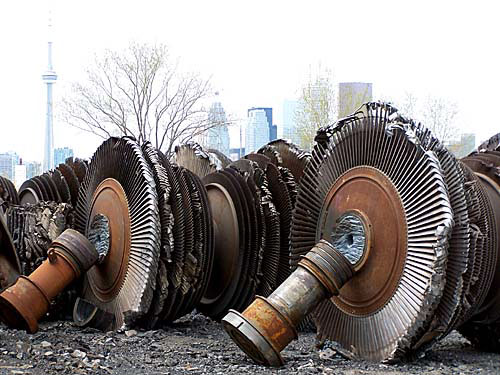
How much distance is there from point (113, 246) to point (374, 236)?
2.92 m

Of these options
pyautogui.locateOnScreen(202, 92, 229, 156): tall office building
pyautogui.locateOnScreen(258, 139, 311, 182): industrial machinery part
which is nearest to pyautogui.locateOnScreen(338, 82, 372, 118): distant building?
pyautogui.locateOnScreen(202, 92, 229, 156): tall office building

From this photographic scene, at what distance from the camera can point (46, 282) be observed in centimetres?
774

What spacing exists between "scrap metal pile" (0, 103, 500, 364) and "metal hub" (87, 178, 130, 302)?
0.6 inches

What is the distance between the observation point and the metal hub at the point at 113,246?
8203 mm

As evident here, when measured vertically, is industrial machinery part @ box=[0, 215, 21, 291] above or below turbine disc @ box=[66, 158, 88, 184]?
below

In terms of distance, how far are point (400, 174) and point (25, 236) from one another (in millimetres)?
4723

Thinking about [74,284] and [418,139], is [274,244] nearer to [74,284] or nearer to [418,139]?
[74,284]

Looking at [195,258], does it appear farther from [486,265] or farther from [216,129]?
[216,129]

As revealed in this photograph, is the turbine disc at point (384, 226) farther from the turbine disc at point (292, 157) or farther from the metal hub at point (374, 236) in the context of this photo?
the turbine disc at point (292, 157)

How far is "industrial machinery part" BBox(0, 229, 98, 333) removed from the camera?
7535 mm

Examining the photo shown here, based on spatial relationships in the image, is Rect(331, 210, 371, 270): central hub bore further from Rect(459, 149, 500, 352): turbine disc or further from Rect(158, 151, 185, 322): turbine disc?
Rect(158, 151, 185, 322): turbine disc

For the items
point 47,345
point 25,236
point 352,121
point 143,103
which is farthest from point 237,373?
point 143,103

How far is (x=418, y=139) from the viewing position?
6.48m

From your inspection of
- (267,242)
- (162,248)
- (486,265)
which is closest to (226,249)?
(267,242)
